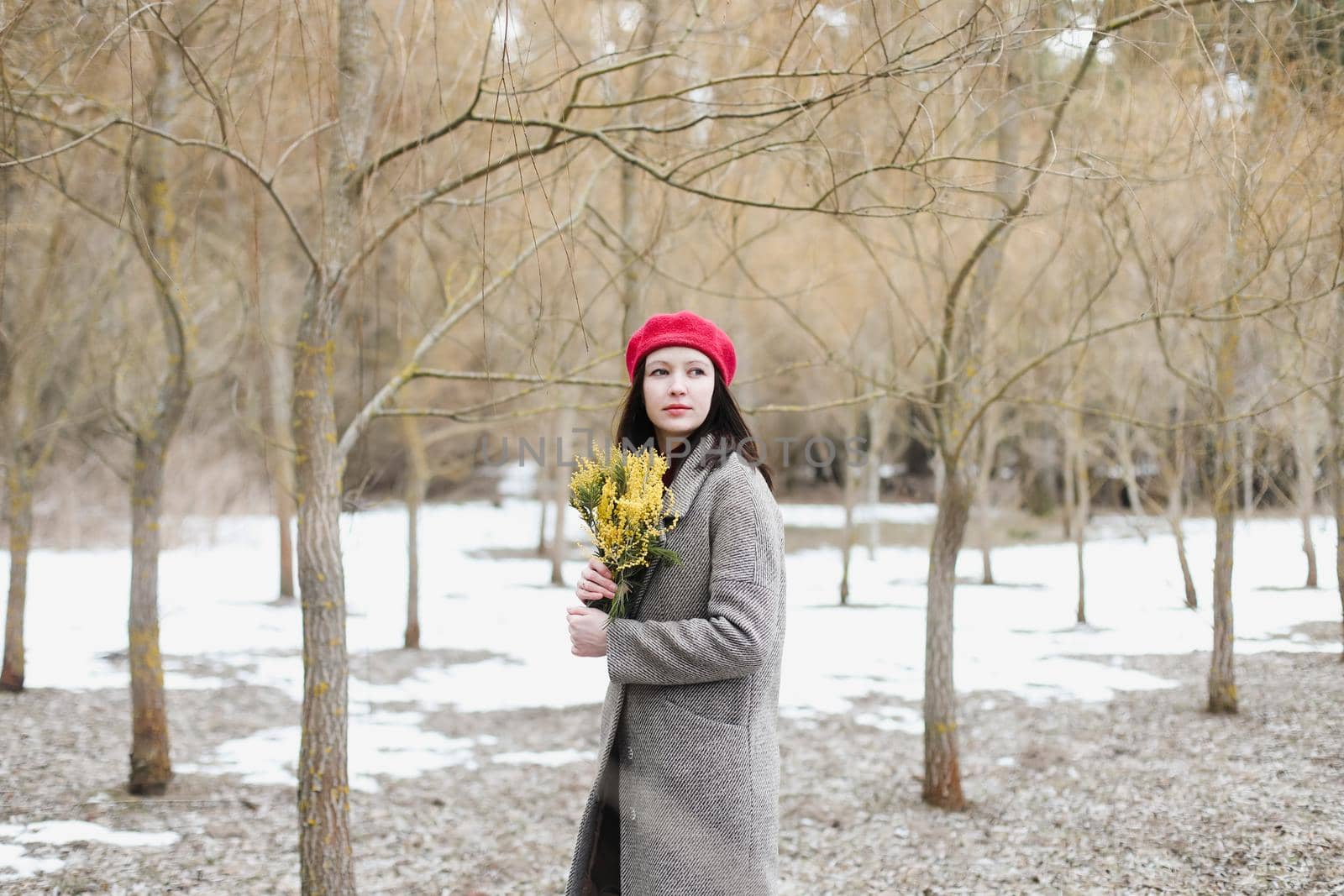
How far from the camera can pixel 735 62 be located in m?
4.27

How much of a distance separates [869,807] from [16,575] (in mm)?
6232

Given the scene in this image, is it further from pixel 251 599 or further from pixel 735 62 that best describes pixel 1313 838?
pixel 251 599

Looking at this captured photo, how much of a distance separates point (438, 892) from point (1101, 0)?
13.0 feet

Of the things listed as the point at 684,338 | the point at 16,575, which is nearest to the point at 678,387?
the point at 684,338

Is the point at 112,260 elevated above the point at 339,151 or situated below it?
above

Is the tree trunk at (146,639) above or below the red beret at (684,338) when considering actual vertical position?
below

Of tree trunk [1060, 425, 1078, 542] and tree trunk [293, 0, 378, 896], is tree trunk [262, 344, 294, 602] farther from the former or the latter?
tree trunk [1060, 425, 1078, 542]

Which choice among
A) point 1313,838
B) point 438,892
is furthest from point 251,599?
point 1313,838

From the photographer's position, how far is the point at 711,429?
2.19m

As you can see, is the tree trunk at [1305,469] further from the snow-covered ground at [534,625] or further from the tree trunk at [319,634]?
the tree trunk at [319,634]

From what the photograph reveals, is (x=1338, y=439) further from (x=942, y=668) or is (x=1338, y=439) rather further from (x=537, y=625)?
(x=537, y=625)

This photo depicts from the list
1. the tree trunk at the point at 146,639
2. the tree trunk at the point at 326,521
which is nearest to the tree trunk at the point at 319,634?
the tree trunk at the point at 326,521

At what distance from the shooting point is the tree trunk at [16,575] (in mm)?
7113

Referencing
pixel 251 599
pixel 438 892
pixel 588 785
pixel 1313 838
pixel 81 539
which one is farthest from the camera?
pixel 81 539
